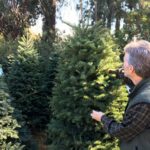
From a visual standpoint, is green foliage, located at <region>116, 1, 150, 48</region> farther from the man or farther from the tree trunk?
the man

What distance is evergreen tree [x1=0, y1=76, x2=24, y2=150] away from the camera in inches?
257

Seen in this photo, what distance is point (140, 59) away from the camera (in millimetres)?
3932

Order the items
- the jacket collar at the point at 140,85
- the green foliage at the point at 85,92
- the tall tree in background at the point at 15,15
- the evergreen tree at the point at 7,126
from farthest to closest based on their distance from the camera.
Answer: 1. the tall tree in background at the point at 15,15
2. the evergreen tree at the point at 7,126
3. the green foliage at the point at 85,92
4. the jacket collar at the point at 140,85

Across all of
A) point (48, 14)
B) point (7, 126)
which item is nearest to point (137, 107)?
point (7, 126)

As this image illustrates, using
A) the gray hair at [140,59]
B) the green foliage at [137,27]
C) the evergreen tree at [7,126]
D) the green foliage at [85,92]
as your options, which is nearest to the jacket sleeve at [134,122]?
the gray hair at [140,59]

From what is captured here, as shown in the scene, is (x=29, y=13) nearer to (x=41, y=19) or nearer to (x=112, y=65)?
(x=41, y=19)

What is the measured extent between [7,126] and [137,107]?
134 inches

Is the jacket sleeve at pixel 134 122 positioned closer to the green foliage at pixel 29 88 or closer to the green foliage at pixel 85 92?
the green foliage at pixel 85 92

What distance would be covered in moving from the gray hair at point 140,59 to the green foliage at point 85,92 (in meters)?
2.19

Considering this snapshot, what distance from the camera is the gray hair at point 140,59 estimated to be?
12.9 ft

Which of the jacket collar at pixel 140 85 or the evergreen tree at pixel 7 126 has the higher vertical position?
the jacket collar at pixel 140 85

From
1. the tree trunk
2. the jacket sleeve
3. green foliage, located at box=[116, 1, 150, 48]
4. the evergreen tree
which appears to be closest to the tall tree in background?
the tree trunk

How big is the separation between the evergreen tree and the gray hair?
3.08 meters

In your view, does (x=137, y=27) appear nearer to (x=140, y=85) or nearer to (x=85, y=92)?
(x=85, y=92)
